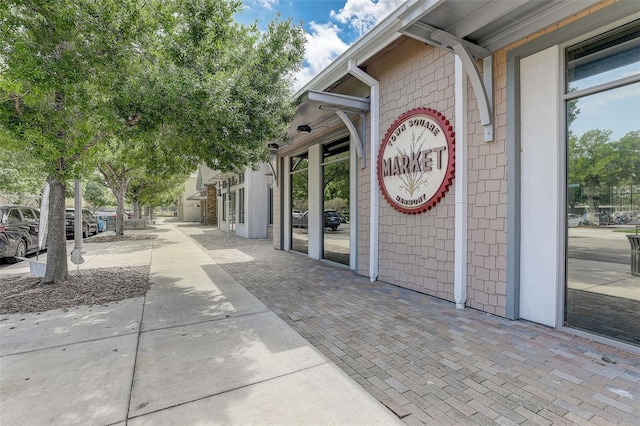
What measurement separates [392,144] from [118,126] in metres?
4.60

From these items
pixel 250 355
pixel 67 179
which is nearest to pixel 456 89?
pixel 250 355

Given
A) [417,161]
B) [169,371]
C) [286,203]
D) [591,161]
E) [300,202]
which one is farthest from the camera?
[286,203]

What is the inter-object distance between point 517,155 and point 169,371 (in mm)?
4711

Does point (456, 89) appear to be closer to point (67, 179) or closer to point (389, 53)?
point (389, 53)

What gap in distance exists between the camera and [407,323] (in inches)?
160

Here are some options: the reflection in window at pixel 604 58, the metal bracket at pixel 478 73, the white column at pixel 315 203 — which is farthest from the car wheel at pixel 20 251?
the reflection in window at pixel 604 58

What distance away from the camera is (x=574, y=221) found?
3701 millimetres

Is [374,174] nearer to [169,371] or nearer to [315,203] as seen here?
[315,203]

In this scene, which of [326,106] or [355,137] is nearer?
[326,106]

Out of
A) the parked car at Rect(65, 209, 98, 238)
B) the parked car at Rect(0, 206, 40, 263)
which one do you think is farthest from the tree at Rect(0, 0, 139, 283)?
the parked car at Rect(65, 209, 98, 238)

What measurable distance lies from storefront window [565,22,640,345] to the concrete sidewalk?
3.12 meters

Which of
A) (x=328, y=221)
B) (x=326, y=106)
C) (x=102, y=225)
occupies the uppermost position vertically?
(x=326, y=106)

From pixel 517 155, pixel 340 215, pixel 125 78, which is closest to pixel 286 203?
pixel 340 215

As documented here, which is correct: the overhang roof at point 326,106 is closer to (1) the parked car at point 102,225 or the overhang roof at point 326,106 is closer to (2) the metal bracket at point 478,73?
(2) the metal bracket at point 478,73
